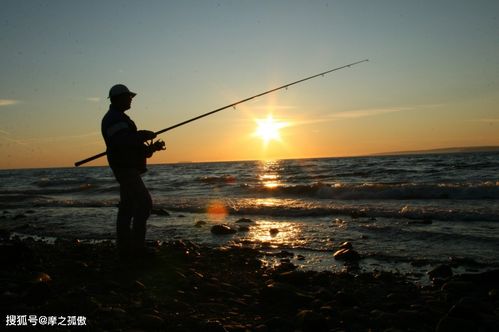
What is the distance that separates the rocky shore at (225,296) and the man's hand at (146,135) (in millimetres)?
1591

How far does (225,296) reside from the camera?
452 cm

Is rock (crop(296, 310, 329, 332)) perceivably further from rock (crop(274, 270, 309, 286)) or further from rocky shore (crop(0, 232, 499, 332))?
rock (crop(274, 270, 309, 286))

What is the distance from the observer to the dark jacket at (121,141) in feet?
16.5

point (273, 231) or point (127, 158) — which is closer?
point (127, 158)

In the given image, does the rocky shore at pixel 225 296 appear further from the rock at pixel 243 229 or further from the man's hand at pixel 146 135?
the rock at pixel 243 229

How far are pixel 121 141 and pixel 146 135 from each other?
1.04 feet

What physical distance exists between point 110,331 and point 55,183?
39.4 meters

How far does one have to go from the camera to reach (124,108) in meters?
5.22

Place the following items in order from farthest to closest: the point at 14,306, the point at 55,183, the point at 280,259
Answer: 1. the point at 55,183
2. the point at 280,259
3. the point at 14,306

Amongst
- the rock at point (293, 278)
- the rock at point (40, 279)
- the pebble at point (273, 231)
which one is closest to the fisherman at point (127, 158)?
the rock at point (40, 279)

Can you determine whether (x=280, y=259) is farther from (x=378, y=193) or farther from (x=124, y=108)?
(x=378, y=193)

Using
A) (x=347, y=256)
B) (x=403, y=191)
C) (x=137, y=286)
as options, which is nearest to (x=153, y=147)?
(x=137, y=286)

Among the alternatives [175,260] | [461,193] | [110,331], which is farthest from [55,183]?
[110,331]

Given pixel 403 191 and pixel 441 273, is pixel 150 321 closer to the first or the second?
pixel 441 273
